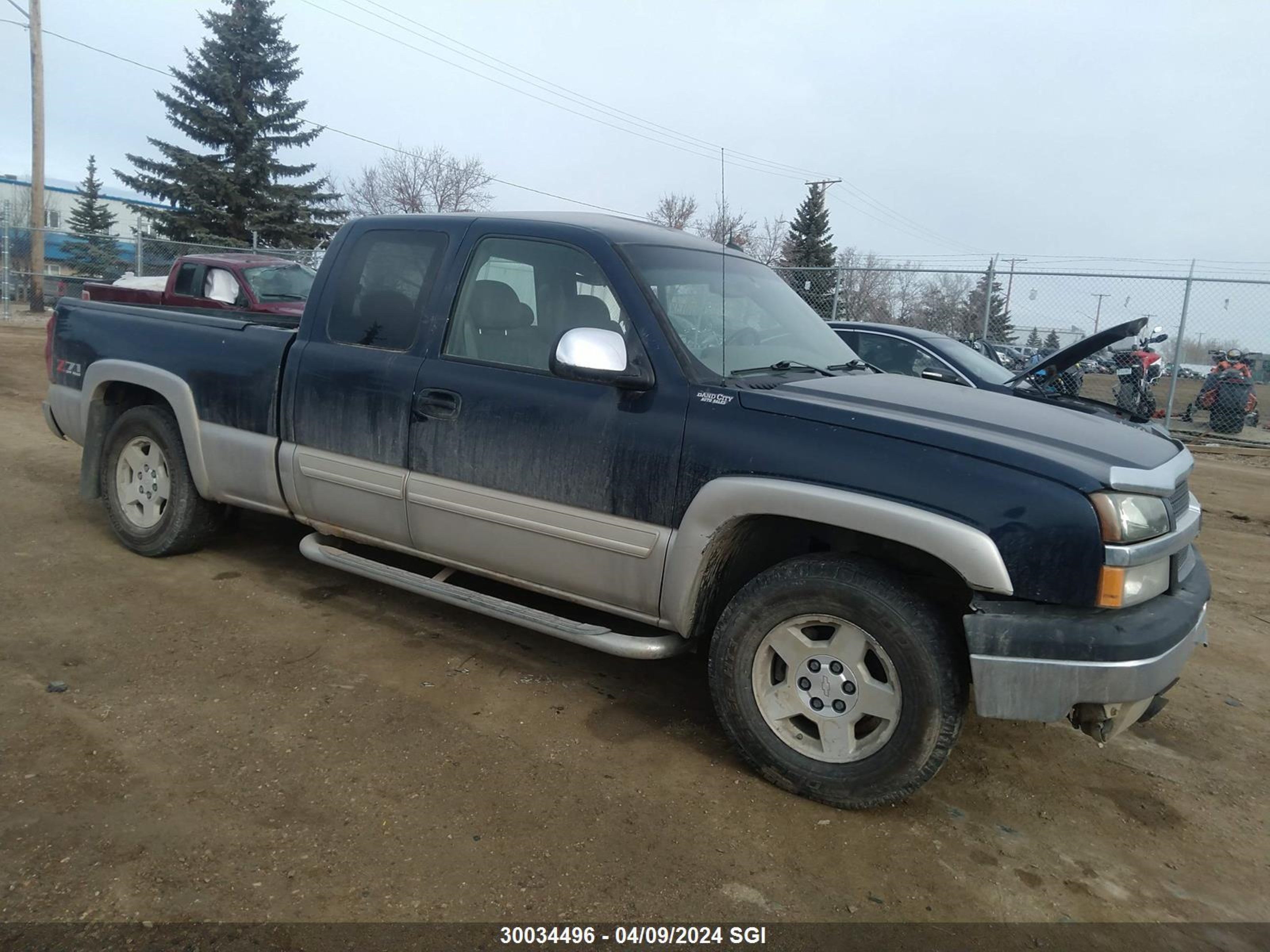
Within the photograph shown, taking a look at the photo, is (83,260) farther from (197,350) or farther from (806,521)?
(806,521)

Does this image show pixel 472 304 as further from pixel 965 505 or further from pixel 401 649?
pixel 965 505

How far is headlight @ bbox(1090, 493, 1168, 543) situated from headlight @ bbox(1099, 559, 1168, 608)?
90mm

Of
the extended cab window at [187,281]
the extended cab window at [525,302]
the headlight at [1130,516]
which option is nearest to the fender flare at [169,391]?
the extended cab window at [525,302]

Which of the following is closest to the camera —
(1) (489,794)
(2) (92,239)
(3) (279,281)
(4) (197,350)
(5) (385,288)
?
(1) (489,794)

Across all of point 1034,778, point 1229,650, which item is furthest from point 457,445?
point 1229,650

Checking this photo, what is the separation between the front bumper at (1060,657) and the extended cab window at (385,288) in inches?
105

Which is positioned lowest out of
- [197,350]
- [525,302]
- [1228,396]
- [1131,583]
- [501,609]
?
[501,609]

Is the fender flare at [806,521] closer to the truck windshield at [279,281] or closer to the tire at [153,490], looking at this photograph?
the tire at [153,490]

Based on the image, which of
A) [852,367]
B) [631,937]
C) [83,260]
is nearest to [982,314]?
[852,367]

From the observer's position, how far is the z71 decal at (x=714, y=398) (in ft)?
10.6

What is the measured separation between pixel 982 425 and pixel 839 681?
1.00 meters

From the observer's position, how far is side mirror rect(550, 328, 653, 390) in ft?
10.7

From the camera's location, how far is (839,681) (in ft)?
10.0

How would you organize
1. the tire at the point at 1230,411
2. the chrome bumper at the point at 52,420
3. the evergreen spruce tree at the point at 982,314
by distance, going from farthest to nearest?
the tire at the point at 1230,411, the evergreen spruce tree at the point at 982,314, the chrome bumper at the point at 52,420
